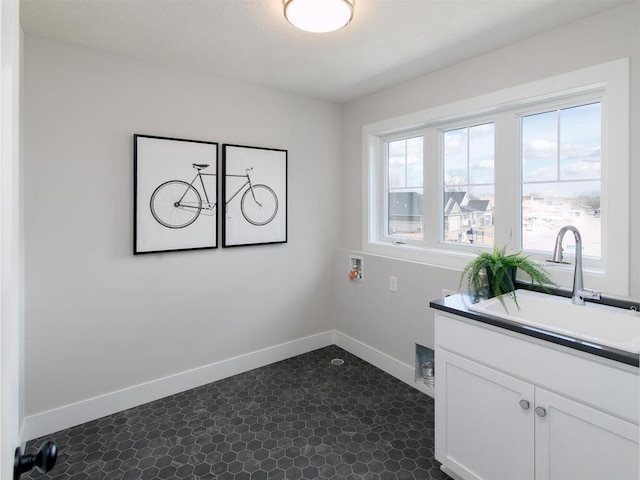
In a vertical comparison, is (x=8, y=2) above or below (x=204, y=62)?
below

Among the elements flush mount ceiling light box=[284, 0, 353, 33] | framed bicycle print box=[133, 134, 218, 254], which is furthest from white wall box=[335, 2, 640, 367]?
framed bicycle print box=[133, 134, 218, 254]

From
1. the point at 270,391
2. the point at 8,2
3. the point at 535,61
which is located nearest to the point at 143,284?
the point at 270,391

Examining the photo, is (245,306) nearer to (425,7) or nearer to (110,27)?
(110,27)

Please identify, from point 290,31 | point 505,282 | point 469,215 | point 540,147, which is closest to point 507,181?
point 540,147

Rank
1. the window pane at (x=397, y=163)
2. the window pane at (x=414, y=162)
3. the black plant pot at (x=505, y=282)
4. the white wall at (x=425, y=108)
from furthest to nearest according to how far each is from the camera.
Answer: the window pane at (x=397, y=163) < the window pane at (x=414, y=162) < the black plant pot at (x=505, y=282) < the white wall at (x=425, y=108)

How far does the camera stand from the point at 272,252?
10.3ft

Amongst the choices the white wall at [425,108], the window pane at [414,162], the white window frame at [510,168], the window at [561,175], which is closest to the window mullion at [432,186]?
the white window frame at [510,168]

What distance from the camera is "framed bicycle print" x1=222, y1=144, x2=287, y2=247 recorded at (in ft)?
9.27

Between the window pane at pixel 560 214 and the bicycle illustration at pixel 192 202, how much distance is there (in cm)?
193

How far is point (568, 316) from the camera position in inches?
73.4

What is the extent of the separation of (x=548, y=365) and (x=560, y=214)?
108cm

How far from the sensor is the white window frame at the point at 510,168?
1.80 metres

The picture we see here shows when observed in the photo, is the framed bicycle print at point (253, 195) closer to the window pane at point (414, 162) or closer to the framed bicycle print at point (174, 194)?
the framed bicycle print at point (174, 194)

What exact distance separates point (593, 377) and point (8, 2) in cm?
188
